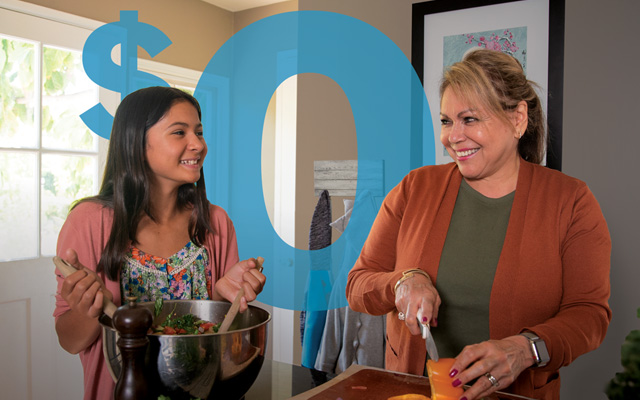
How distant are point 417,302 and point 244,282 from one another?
0.39 meters

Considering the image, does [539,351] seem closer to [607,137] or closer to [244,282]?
[244,282]

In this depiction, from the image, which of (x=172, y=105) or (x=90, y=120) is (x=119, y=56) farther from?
(x=172, y=105)

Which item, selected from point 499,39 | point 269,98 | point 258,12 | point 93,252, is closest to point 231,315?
point 93,252

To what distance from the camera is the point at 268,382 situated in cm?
118

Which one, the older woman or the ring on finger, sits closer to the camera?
the ring on finger

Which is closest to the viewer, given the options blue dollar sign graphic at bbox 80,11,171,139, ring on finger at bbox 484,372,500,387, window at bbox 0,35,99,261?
ring on finger at bbox 484,372,500,387

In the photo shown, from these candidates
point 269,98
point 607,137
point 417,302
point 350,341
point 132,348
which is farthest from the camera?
point 269,98

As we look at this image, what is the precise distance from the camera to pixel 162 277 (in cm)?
132

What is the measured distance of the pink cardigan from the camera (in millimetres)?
1228

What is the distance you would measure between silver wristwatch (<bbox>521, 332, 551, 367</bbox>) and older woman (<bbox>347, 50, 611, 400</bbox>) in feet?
0.09

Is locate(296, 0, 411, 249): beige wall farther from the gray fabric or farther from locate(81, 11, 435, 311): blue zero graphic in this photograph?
the gray fabric

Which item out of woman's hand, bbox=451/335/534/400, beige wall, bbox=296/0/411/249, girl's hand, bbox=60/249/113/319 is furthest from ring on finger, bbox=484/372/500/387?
beige wall, bbox=296/0/411/249

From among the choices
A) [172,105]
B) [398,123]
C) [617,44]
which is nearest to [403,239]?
[172,105]

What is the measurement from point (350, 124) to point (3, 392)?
2135 mm
